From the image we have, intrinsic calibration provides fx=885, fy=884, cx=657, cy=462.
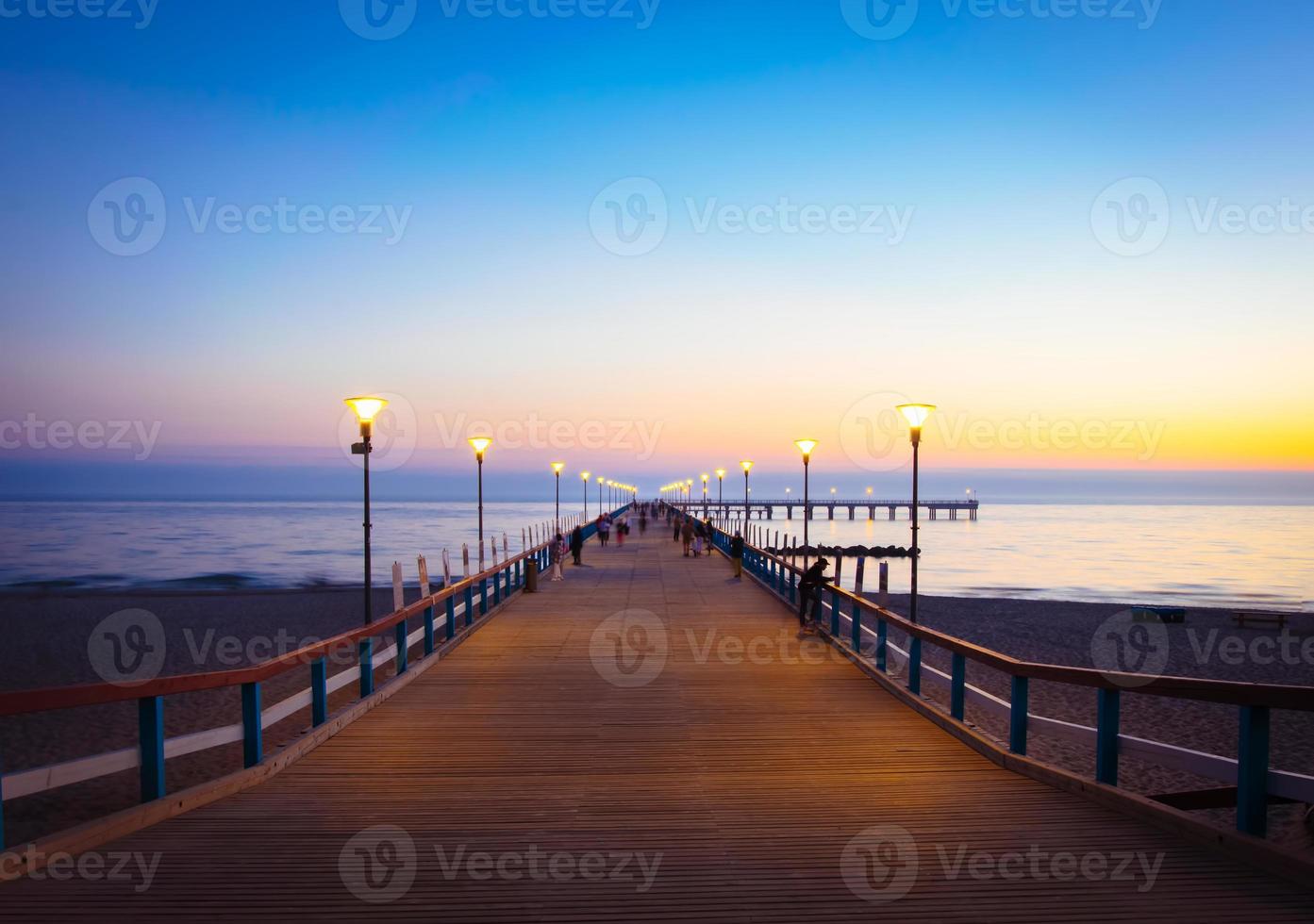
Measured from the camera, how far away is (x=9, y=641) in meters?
25.2

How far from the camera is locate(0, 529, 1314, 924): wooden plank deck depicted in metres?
4.35

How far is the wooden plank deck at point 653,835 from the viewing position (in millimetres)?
4348

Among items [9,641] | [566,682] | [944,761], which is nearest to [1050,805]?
[944,761]

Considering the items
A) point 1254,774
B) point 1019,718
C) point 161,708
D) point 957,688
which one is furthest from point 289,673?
point 1254,774

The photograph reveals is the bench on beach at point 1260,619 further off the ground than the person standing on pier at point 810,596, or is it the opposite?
the person standing on pier at point 810,596

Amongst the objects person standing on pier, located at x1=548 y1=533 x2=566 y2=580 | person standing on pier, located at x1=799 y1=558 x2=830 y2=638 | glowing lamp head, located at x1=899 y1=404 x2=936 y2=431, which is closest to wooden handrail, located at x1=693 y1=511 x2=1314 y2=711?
glowing lamp head, located at x1=899 y1=404 x2=936 y2=431

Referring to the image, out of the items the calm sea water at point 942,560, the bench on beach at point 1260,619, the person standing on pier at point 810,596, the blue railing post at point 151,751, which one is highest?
the blue railing post at point 151,751

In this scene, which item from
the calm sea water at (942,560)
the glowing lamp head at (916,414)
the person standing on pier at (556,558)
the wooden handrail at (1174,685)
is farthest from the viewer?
the calm sea water at (942,560)

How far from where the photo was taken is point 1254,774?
4.81 meters

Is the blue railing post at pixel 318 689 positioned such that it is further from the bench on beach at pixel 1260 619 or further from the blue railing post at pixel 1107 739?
the bench on beach at pixel 1260 619

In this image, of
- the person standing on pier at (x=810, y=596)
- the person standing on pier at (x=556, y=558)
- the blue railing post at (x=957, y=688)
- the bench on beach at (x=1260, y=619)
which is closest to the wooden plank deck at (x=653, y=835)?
the blue railing post at (x=957, y=688)

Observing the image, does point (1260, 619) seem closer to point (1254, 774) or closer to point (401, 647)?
point (401, 647)

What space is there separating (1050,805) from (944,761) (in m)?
1.27

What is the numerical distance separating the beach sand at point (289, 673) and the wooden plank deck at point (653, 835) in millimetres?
1618
